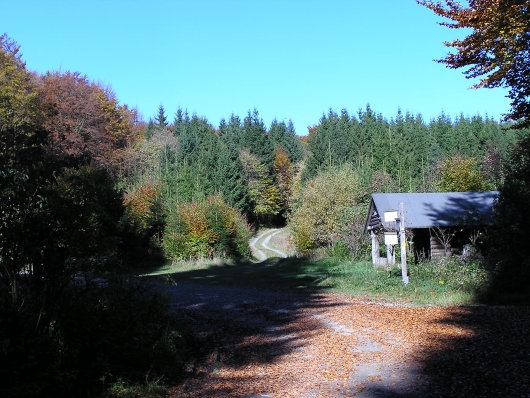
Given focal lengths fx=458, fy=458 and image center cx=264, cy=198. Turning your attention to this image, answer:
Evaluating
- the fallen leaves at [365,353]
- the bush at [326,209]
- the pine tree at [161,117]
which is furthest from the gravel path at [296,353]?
the pine tree at [161,117]

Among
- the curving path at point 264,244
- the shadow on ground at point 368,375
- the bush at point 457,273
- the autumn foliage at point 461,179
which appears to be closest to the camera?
the shadow on ground at point 368,375

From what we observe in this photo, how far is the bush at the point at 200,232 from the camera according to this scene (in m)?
36.9

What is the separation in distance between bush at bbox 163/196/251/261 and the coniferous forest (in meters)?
0.12

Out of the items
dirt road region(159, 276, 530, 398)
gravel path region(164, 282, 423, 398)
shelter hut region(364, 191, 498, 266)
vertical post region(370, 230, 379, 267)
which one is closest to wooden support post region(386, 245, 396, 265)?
shelter hut region(364, 191, 498, 266)

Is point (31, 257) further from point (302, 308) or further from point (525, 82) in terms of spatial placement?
point (525, 82)

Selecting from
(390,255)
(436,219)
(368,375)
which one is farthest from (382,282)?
(368,375)

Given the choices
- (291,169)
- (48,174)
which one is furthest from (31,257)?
(291,169)

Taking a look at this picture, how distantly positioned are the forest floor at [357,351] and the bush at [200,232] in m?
23.0

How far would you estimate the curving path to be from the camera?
4770cm

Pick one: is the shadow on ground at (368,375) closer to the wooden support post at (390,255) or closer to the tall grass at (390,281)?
the tall grass at (390,281)

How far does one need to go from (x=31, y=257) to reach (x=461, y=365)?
253 inches

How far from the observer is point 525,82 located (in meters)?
12.9

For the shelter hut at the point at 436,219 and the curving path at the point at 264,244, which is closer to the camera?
the shelter hut at the point at 436,219

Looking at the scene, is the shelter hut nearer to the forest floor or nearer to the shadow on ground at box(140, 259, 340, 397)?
the shadow on ground at box(140, 259, 340, 397)
